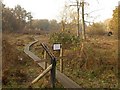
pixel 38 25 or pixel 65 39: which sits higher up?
pixel 38 25

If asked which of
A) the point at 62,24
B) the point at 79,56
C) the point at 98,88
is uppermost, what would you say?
the point at 62,24

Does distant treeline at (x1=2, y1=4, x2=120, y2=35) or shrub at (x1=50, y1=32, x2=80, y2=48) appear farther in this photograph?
distant treeline at (x1=2, y1=4, x2=120, y2=35)

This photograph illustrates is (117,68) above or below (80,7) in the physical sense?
below

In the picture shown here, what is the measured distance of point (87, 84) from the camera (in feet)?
32.6

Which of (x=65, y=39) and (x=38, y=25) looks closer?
(x=65, y=39)

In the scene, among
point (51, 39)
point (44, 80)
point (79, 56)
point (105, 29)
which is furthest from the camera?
point (105, 29)

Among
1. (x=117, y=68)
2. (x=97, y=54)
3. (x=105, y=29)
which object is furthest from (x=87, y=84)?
(x=105, y=29)

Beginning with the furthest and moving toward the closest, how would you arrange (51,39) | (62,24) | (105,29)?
(105,29)
(62,24)
(51,39)

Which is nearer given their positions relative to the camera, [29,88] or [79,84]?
[29,88]

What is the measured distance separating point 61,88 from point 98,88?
4.77ft

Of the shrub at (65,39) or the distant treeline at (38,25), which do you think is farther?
the distant treeline at (38,25)

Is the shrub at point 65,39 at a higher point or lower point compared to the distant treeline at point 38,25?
lower

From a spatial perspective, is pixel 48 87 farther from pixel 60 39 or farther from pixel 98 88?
pixel 60 39

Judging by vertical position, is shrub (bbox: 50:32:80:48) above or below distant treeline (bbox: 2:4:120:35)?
below
